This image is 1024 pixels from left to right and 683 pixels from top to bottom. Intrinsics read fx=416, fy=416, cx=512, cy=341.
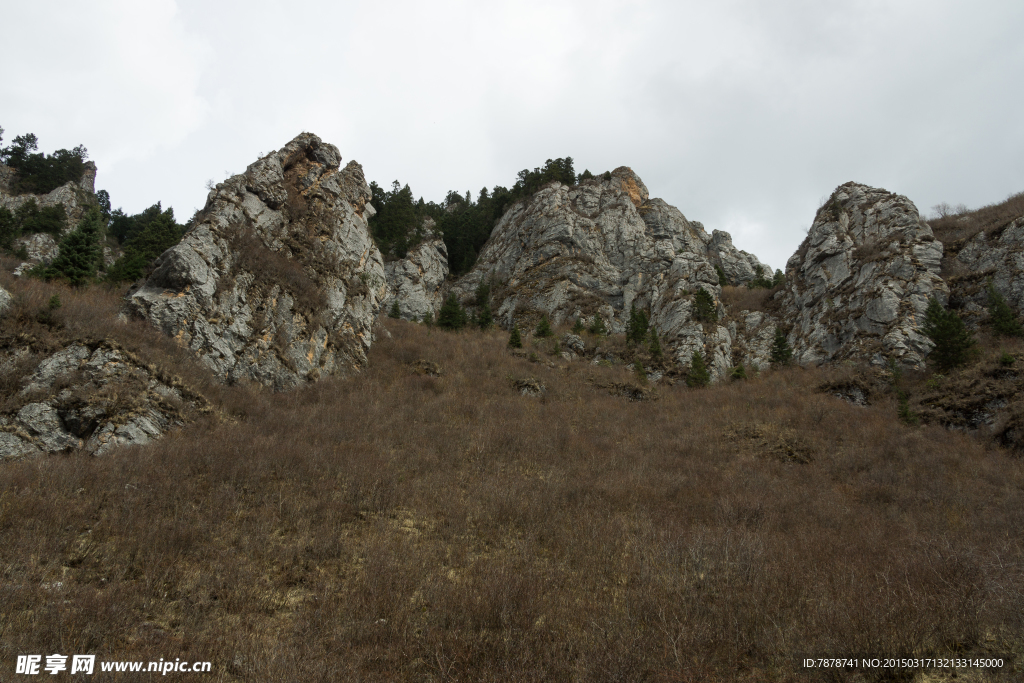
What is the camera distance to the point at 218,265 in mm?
17812

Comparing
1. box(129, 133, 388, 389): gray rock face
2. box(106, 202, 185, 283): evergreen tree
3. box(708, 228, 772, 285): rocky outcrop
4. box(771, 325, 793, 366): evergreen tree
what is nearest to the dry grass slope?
box(129, 133, 388, 389): gray rock face

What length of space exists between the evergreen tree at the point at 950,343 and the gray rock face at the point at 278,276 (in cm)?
3128

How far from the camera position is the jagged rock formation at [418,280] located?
46.2 m

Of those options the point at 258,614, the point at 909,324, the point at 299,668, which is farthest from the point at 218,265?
the point at 909,324

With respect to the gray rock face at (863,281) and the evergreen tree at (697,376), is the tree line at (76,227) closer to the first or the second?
the evergreen tree at (697,376)

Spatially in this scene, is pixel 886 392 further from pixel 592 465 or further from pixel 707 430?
pixel 592 465

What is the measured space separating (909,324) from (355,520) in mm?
34870

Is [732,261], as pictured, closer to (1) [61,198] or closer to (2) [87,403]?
(2) [87,403]

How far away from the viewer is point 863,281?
32.2 metres

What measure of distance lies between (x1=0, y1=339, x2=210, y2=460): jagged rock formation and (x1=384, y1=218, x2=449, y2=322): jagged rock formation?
32.7 m

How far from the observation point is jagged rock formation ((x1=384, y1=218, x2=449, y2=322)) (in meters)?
46.2

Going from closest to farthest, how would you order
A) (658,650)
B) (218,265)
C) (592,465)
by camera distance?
1. (658,650)
2. (592,465)
3. (218,265)
